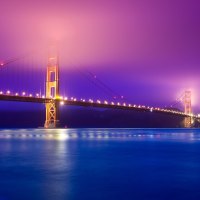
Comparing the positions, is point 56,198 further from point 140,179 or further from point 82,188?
point 140,179

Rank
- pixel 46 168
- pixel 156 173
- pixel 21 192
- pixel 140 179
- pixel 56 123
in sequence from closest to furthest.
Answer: pixel 21 192 → pixel 140 179 → pixel 156 173 → pixel 46 168 → pixel 56 123

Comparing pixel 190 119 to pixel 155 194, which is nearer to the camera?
pixel 155 194

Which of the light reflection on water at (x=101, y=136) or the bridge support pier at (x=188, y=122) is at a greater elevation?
the bridge support pier at (x=188, y=122)

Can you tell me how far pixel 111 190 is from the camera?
646 centimetres

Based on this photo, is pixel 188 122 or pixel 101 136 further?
pixel 188 122

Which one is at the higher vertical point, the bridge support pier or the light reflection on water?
the bridge support pier

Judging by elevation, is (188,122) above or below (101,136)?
above

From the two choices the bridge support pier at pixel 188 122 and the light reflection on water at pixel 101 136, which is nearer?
the light reflection on water at pixel 101 136

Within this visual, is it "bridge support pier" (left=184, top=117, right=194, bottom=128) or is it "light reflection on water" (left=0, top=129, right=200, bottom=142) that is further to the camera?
"bridge support pier" (left=184, top=117, right=194, bottom=128)

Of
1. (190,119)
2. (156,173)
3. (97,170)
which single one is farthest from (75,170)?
(190,119)

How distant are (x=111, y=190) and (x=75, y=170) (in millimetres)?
2491

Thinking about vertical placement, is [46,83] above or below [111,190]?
above

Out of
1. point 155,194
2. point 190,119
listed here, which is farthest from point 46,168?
point 190,119

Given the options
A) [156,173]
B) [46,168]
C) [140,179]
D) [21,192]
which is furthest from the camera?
[46,168]
